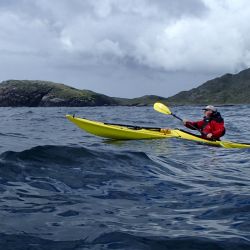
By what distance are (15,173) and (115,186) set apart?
2.21m

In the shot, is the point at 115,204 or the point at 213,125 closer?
the point at 115,204

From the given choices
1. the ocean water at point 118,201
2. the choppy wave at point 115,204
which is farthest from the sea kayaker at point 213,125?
the choppy wave at point 115,204

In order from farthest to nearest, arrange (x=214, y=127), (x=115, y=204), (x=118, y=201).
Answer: (x=214, y=127) → (x=118, y=201) → (x=115, y=204)

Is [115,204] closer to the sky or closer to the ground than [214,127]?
closer to the ground

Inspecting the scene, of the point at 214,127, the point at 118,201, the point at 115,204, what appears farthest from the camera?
the point at 214,127

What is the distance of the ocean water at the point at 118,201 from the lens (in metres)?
5.04

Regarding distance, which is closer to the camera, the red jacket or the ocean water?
the ocean water

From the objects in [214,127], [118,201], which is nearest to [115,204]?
[118,201]

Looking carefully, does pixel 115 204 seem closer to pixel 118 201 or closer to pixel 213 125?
pixel 118 201

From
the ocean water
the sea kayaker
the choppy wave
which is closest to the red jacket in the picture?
the sea kayaker

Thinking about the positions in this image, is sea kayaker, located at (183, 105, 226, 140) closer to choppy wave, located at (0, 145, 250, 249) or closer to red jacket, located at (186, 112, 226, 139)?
red jacket, located at (186, 112, 226, 139)

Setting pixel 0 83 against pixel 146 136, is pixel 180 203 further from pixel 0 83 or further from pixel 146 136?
pixel 0 83

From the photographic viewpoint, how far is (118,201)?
6.95m

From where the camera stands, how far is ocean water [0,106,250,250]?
16.5 feet
